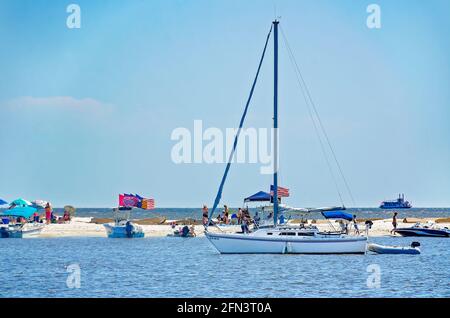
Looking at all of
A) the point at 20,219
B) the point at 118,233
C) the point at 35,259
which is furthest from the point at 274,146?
the point at 20,219

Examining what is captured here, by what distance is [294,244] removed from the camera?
57.6m

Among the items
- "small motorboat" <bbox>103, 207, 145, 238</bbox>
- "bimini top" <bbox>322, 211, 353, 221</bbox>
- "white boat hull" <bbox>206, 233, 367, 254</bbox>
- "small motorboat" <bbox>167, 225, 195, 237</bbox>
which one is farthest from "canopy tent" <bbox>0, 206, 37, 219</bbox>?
"bimini top" <bbox>322, 211, 353, 221</bbox>

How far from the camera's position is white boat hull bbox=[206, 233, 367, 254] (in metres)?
57.6

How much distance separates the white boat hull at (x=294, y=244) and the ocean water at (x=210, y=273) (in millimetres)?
729

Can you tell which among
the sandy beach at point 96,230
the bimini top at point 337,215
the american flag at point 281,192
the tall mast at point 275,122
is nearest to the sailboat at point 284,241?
the tall mast at point 275,122

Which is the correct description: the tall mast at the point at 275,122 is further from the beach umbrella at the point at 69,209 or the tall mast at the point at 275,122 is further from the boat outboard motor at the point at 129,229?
the beach umbrella at the point at 69,209

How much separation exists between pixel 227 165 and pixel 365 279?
2249cm

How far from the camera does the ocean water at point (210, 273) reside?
39000 mm

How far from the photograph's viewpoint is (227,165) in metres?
63.8

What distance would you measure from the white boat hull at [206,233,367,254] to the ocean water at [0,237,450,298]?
73 cm

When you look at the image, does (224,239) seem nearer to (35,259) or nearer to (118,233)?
(35,259)

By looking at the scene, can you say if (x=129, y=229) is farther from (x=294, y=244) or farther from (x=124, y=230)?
(x=294, y=244)

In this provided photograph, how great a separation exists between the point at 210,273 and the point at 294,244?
467 inches

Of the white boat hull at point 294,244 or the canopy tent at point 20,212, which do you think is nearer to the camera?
the white boat hull at point 294,244
